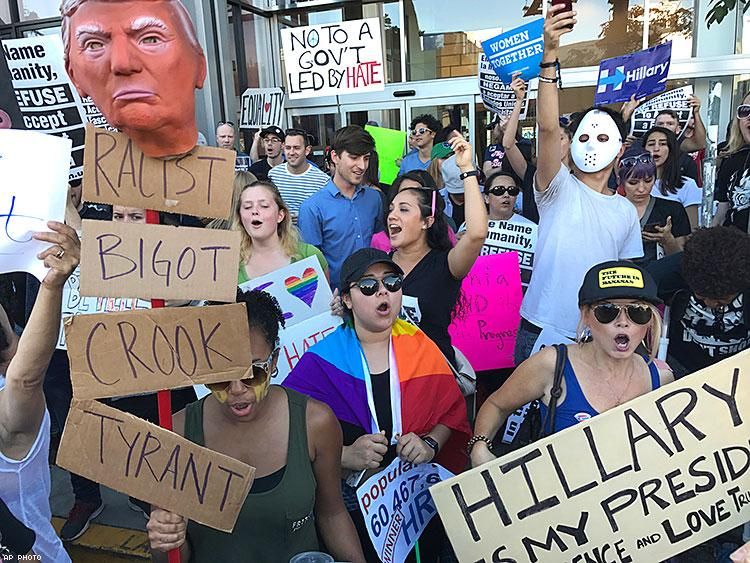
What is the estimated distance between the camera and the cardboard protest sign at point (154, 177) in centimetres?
156

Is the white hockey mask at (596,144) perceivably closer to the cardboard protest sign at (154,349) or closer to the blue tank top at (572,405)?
the blue tank top at (572,405)

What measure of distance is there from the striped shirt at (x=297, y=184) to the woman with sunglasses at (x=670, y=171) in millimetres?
2679

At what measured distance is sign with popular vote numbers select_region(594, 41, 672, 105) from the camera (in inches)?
220

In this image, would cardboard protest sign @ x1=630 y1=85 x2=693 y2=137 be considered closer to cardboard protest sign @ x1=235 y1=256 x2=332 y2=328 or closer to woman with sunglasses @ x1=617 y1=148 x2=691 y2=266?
woman with sunglasses @ x1=617 y1=148 x2=691 y2=266

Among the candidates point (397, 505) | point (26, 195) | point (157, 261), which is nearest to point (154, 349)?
point (157, 261)

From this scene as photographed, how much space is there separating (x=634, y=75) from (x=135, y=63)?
526 centimetres

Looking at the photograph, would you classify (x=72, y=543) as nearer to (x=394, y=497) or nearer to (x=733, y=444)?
(x=394, y=497)

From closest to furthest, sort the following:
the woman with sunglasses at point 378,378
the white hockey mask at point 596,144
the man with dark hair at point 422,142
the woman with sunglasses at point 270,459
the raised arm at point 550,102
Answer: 1. the woman with sunglasses at point 270,459
2. the woman with sunglasses at point 378,378
3. the raised arm at point 550,102
4. the white hockey mask at point 596,144
5. the man with dark hair at point 422,142

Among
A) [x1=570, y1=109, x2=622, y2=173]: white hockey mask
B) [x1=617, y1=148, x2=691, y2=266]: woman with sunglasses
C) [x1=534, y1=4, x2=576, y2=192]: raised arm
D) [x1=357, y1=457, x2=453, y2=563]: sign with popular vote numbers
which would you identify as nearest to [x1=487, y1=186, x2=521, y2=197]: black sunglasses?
[x1=617, y1=148, x2=691, y2=266]: woman with sunglasses

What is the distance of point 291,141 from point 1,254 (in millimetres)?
4134

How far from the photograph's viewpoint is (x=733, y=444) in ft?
6.41

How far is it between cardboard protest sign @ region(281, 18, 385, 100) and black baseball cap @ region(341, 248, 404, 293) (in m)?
3.68

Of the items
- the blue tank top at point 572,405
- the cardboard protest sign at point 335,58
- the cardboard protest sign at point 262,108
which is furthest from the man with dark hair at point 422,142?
the blue tank top at point 572,405

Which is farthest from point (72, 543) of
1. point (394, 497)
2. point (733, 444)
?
point (733, 444)
